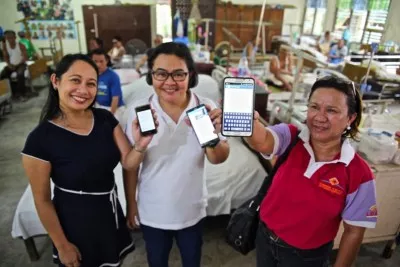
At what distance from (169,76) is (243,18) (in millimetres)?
7167

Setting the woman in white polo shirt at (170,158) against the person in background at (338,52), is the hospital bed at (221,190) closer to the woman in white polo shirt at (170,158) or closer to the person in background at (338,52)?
the woman in white polo shirt at (170,158)

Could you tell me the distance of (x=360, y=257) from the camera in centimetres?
204

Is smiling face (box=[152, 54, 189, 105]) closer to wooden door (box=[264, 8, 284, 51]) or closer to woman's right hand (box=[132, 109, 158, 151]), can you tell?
woman's right hand (box=[132, 109, 158, 151])

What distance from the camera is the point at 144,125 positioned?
1021mm

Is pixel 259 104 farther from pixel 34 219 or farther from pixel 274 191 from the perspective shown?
pixel 34 219

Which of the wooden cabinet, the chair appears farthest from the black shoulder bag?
the wooden cabinet

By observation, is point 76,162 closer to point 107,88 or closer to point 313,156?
point 313,156

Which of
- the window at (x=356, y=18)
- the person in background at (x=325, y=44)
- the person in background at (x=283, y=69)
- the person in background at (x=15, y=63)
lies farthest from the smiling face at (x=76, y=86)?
the person in background at (x=325, y=44)

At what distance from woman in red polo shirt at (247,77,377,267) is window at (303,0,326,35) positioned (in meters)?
8.21

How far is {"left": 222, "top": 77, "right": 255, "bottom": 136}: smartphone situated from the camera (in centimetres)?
104

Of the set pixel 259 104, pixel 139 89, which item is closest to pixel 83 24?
pixel 139 89

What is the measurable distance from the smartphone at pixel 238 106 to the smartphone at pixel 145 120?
Result: 249 millimetres

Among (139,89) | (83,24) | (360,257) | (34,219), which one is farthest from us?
(83,24)

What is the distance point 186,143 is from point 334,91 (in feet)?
1.78
